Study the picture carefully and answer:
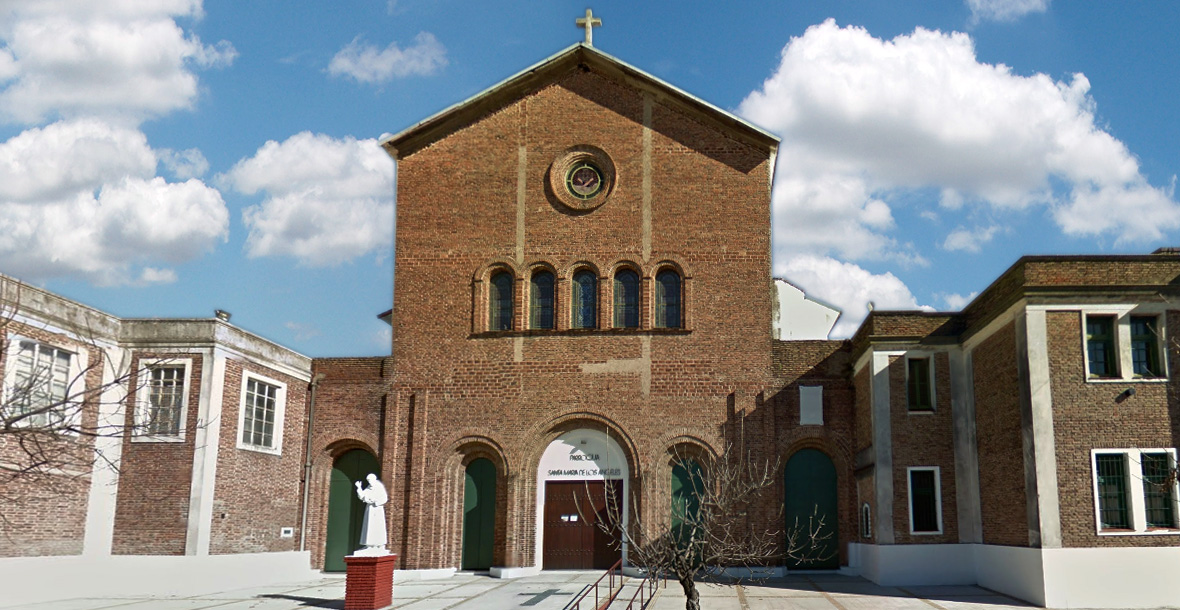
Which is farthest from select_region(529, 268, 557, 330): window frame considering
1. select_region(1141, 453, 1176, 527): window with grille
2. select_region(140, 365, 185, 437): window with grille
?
select_region(1141, 453, 1176, 527): window with grille

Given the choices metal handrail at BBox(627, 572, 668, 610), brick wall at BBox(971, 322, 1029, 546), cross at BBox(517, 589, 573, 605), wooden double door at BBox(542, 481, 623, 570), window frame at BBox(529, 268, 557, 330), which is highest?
window frame at BBox(529, 268, 557, 330)

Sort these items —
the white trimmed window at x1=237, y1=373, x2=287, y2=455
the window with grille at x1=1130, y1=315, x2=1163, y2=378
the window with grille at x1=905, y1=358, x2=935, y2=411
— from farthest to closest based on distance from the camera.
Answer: the white trimmed window at x1=237, y1=373, x2=287, y2=455
the window with grille at x1=905, y1=358, x2=935, y2=411
the window with grille at x1=1130, y1=315, x2=1163, y2=378

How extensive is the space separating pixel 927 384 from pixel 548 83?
1189 cm

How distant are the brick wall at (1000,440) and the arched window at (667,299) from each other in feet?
23.3

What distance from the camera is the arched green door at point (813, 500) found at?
24.8 meters

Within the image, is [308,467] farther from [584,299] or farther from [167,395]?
[584,299]

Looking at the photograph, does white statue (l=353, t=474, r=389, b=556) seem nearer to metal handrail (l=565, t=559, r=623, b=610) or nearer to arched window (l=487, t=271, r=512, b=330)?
metal handrail (l=565, t=559, r=623, b=610)

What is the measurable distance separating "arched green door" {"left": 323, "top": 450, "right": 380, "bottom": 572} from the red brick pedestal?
7.18 m

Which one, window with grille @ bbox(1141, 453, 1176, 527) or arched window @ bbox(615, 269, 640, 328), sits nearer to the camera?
window with grille @ bbox(1141, 453, 1176, 527)

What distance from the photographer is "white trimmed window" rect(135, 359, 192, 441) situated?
70.4 feet

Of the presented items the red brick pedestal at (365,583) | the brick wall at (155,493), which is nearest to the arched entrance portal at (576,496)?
the red brick pedestal at (365,583)

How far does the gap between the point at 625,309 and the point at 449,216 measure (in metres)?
5.02

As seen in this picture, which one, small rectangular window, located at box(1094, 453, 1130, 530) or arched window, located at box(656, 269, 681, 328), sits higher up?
arched window, located at box(656, 269, 681, 328)

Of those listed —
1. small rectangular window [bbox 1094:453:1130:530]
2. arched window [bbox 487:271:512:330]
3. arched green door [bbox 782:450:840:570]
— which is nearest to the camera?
small rectangular window [bbox 1094:453:1130:530]
